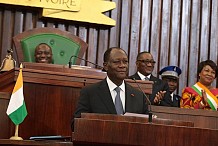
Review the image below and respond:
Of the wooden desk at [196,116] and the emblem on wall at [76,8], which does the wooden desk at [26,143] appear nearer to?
the wooden desk at [196,116]

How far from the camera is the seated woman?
4.68 m

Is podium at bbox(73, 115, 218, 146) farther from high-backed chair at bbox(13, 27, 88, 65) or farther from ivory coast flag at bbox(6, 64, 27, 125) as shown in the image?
high-backed chair at bbox(13, 27, 88, 65)

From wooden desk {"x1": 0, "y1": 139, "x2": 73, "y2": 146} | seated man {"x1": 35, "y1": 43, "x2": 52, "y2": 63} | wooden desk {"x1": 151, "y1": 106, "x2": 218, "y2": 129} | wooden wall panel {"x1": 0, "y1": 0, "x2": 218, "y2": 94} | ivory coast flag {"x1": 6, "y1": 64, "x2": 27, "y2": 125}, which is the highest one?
wooden wall panel {"x1": 0, "y1": 0, "x2": 218, "y2": 94}

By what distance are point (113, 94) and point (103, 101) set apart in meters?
0.14

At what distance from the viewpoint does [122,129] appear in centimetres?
246

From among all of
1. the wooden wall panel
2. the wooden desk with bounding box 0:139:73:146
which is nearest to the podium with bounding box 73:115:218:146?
the wooden desk with bounding box 0:139:73:146

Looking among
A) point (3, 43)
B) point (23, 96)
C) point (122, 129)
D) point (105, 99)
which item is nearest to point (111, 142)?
point (122, 129)

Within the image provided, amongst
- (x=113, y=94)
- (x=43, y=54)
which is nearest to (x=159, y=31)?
(x=43, y=54)

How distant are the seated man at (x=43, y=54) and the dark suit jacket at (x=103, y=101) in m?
1.13

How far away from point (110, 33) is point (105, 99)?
2.78 m

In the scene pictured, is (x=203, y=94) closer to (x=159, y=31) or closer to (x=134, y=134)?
(x=159, y=31)

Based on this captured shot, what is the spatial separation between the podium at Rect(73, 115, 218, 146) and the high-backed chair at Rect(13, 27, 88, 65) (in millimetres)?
2323

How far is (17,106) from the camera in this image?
11.5ft

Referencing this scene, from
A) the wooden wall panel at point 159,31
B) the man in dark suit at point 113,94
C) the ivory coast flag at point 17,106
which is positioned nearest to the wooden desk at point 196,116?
the man in dark suit at point 113,94
